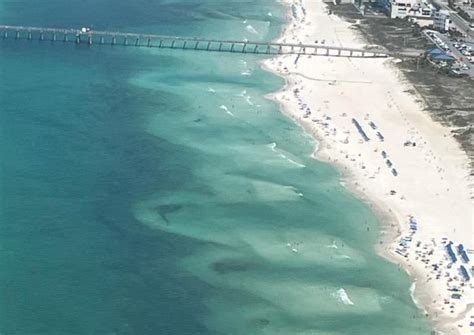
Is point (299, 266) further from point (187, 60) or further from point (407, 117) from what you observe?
point (187, 60)

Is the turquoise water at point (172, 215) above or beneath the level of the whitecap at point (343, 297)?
beneath

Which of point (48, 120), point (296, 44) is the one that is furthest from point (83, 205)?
point (296, 44)

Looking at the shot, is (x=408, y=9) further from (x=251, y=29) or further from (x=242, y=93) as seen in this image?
(x=242, y=93)

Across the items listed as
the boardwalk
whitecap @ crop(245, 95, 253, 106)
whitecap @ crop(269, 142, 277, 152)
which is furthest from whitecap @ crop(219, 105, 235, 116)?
the boardwalk

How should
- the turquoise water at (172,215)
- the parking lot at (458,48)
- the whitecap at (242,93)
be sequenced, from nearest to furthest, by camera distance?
1. the turquoise water at (172,215)
2. the whitecap at (242,93)
3. the parking lot at (458,48)

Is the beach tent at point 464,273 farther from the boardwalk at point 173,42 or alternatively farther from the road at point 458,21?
the road at point 458,21

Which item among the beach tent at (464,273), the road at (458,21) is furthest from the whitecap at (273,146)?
the road at (458,21)

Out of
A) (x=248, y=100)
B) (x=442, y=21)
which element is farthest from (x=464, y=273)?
(x=442, y=21)
